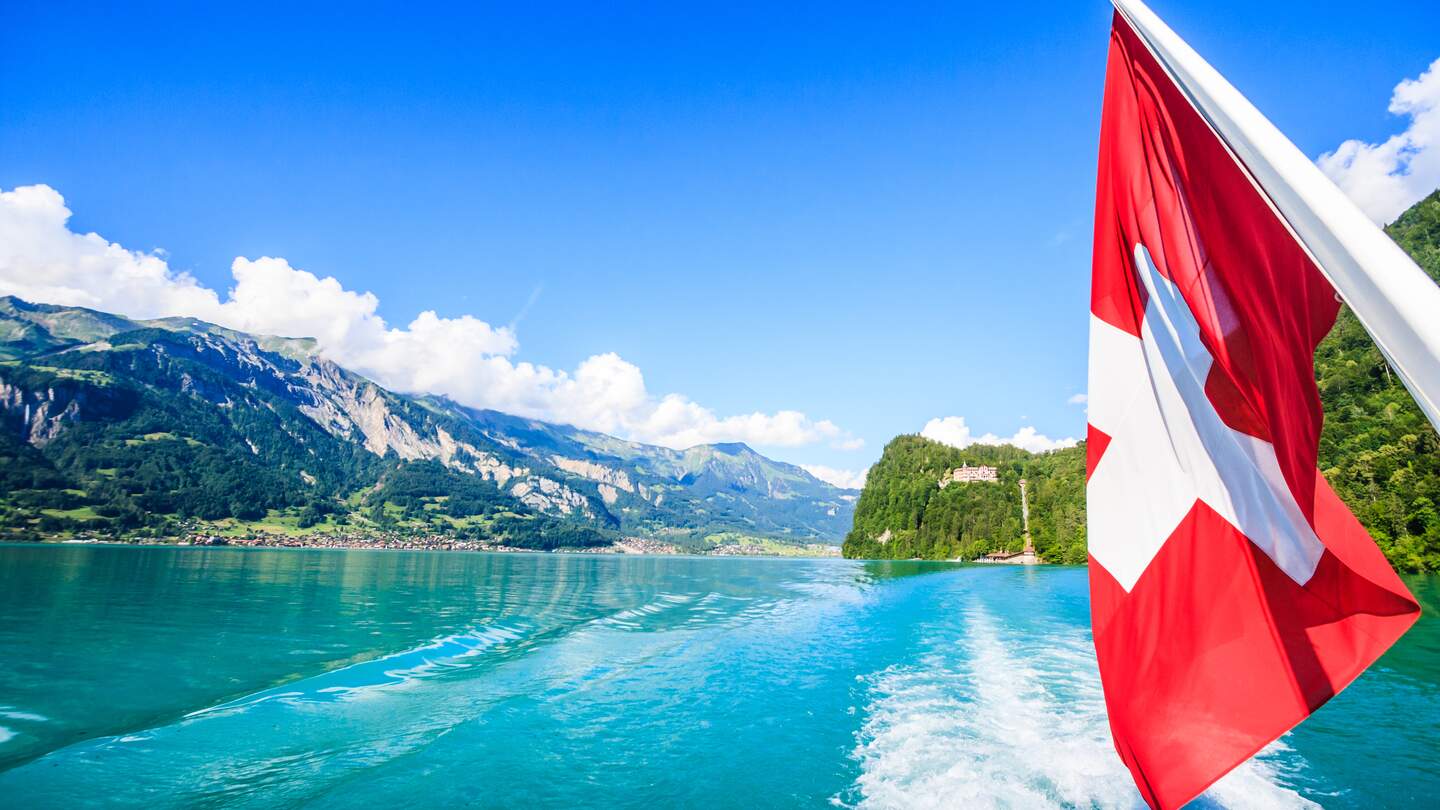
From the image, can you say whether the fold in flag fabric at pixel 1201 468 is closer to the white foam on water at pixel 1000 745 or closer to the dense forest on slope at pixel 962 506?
the white foam on water at pixel 1000 745

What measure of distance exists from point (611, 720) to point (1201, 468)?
1191 centimetres

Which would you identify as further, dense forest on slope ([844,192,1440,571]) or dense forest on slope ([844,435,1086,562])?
dense forest on slope ([844,435,1086,562])

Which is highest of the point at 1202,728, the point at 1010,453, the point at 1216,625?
the point at 1010,453

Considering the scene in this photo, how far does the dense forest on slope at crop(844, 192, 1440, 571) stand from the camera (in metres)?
55.3

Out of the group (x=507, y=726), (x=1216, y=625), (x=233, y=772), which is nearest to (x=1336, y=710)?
(x=1216, y=625)

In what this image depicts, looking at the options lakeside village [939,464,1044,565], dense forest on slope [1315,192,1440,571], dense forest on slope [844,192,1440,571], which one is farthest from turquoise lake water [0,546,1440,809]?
lakeside village [939,464,1044,565]

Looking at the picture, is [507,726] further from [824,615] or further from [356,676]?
[824,615]

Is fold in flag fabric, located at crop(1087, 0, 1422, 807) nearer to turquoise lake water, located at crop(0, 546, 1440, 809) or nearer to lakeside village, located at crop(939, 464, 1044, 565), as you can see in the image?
turquoise lake water, located at crop(0, 546, 1440, 809)

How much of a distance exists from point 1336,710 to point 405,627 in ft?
90.5

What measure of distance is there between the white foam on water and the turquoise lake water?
5cm

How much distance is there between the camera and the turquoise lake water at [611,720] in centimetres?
912

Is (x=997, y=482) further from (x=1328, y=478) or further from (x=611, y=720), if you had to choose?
(x=611, y=720)

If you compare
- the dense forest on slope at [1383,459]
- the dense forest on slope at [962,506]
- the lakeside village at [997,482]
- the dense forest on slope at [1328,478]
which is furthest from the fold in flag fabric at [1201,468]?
the lakeside village at [997,482]

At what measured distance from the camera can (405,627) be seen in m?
26.0
